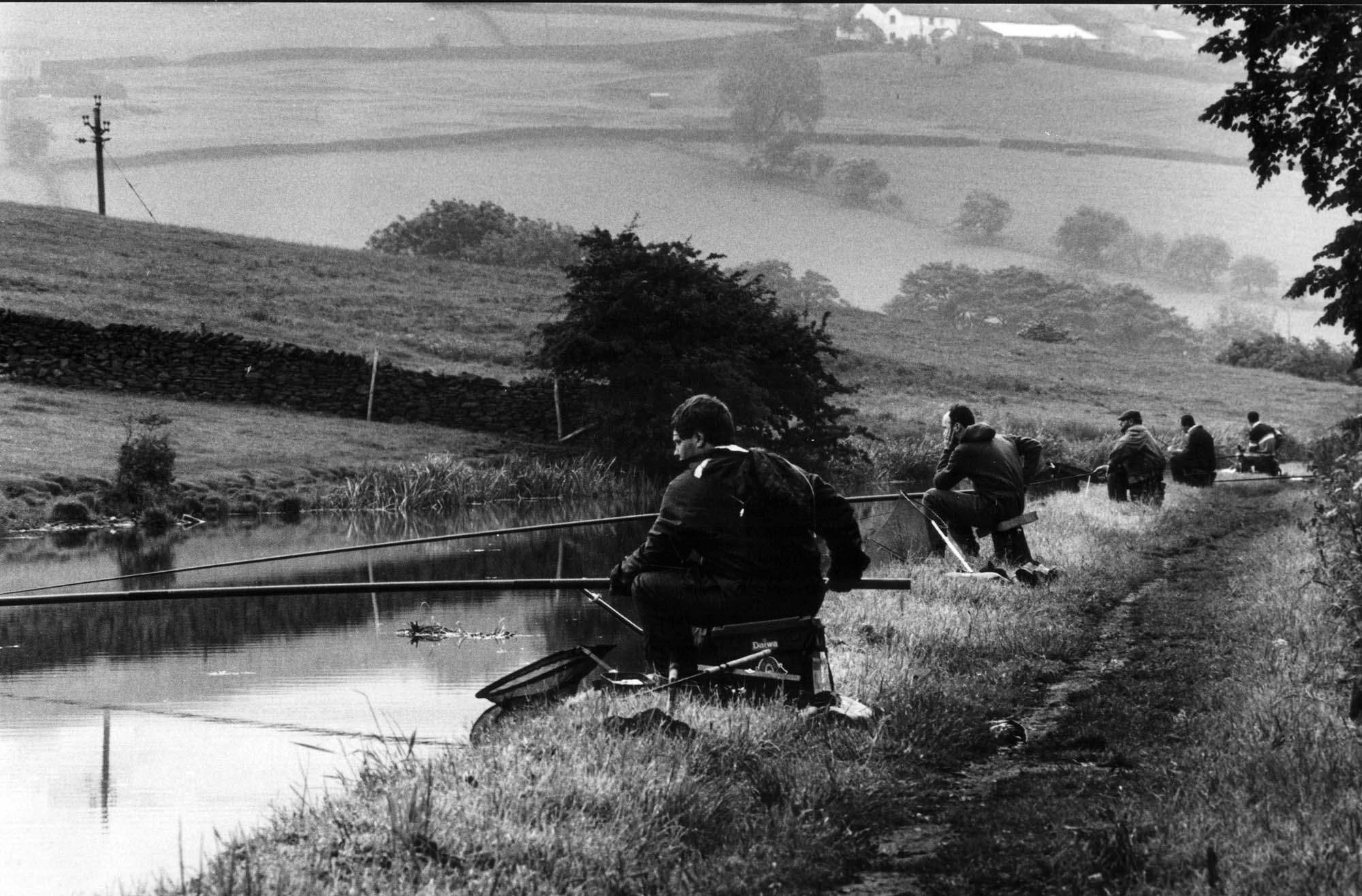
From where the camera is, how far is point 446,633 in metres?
14.1

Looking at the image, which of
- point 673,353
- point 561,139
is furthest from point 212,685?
point 561,139

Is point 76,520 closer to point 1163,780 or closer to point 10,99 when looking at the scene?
point 1163,780

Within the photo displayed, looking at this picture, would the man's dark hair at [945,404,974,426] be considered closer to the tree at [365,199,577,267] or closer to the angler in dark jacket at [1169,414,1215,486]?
the angler in dark jacket at [1169,414,1215,486]

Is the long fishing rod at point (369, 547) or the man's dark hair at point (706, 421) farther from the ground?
the man's dark hair at point (706, 421)

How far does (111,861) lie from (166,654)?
258 inches

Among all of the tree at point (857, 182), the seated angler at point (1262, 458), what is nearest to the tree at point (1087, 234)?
the tree at point (857, 182)

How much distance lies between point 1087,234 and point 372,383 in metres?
133

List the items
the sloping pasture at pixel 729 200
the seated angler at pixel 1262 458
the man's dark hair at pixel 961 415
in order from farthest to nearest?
the sloping pasture at pixel 729 200 < the seated angler at pixel 1262 458 < the man's dark hair at pixel 961 415

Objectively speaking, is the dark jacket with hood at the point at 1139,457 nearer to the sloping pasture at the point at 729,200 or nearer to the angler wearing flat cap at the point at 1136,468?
the angler wearing flat cap at the point at 1136,468

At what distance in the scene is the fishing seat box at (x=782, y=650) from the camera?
7750 millimetres

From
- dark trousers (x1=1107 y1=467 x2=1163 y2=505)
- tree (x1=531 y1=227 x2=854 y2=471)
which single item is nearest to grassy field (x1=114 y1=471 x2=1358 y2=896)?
dark trousers (x1=1107 y1=467 x2=1163 y2=505)

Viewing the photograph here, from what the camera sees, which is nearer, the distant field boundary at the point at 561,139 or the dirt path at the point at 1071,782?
the dirt path at the point at 1071,782

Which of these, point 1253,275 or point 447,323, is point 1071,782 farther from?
point 1253,275

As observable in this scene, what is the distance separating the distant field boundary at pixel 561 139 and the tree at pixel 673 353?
141 meters
